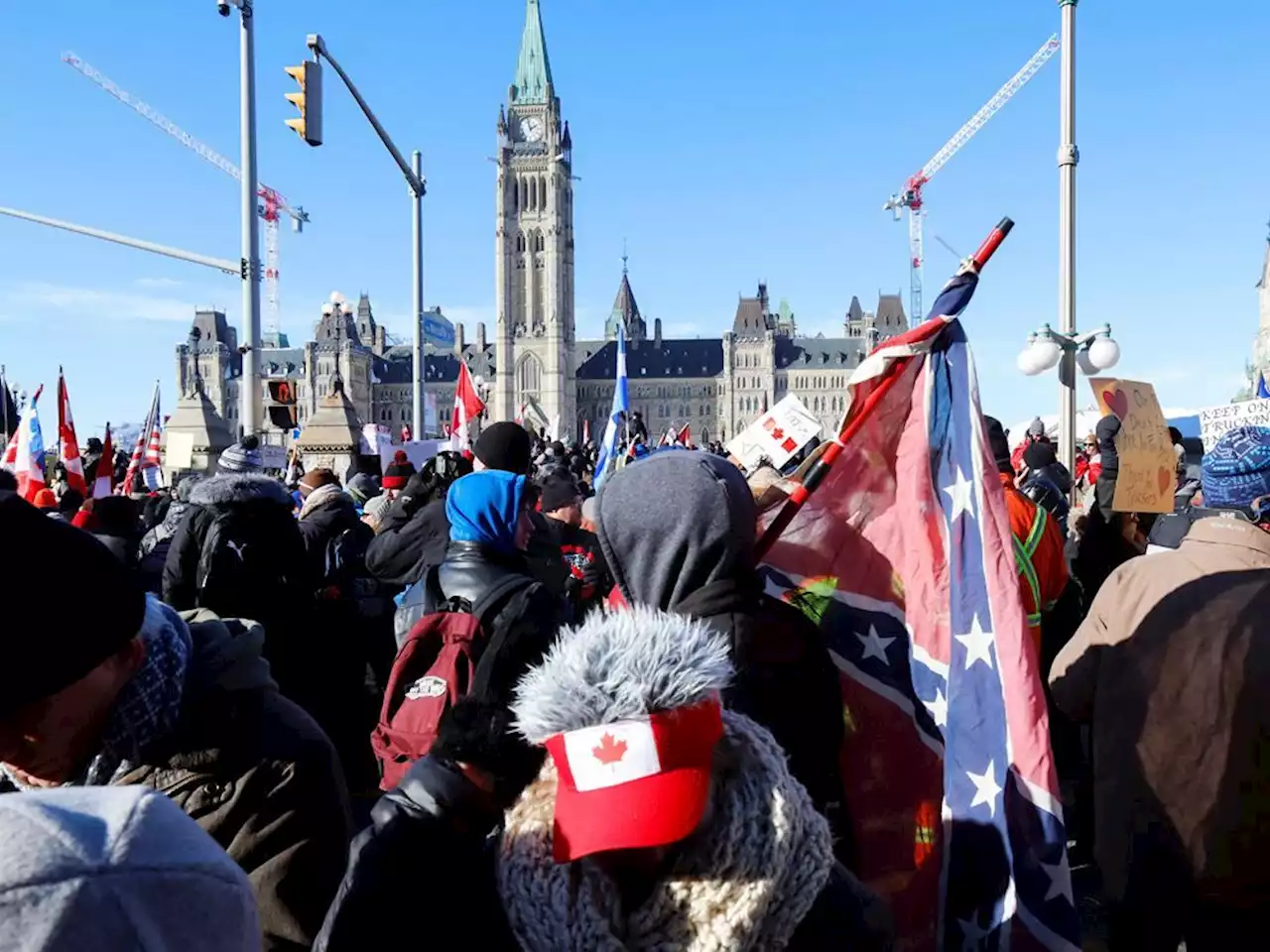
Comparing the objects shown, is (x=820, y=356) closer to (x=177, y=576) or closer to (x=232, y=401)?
(x=232, y=401)

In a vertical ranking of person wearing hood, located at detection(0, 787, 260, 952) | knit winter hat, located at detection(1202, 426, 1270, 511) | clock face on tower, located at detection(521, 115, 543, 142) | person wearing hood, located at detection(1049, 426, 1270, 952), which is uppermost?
clock face on tower, located at detection(521, 115, 543, 142)

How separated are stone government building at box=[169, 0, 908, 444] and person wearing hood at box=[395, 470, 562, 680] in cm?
9723

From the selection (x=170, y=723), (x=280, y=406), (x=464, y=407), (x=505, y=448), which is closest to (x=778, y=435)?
(x=505, y=448)

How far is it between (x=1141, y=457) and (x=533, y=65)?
115m

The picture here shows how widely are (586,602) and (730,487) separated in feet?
11.6

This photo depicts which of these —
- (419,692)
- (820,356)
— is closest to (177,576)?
(419,692)

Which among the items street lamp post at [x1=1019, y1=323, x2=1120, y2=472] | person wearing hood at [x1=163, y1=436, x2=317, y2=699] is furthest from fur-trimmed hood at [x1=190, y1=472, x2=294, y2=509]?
street lamp post at [x1=1019, y1=323, x2=1120, y2=472]

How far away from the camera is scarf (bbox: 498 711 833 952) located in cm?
147

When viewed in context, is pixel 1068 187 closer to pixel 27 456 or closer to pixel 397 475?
pixel 397 475

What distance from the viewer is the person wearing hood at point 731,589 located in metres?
2.53

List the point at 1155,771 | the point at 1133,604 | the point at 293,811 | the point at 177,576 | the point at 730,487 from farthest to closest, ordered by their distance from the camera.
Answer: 1. the point at 177,576
2. the point at 1133,604
3. the point at 1155,771
4. the point at 730,487
5. the point at 293,811

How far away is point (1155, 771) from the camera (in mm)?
2854

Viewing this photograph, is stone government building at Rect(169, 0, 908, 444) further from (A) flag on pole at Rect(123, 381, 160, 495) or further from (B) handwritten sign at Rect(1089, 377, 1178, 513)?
(B) handwritten sign at Rect(1089, 377, 1178, 513)

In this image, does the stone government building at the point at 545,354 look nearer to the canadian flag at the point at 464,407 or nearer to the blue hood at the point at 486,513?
the canadian flag at the point at 464,407
